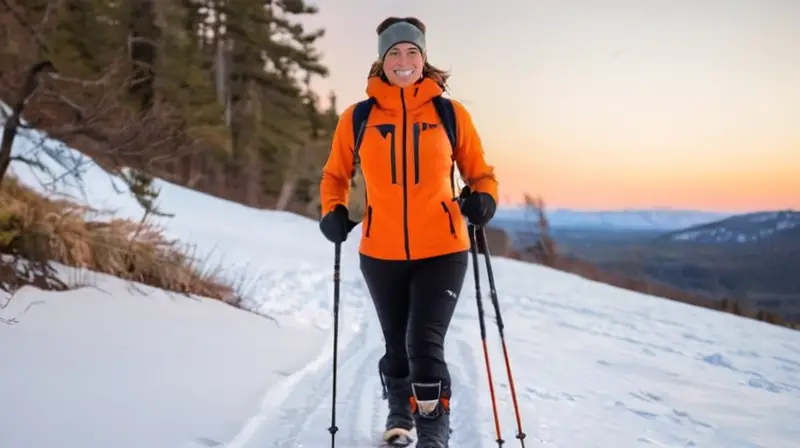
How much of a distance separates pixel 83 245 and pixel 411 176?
348 centimetres

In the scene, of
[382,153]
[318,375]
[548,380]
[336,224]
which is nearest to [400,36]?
[382,153]

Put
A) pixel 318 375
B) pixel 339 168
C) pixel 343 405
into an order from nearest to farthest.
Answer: pixel 339 168 → pixel 343 405 → pixel 318 375

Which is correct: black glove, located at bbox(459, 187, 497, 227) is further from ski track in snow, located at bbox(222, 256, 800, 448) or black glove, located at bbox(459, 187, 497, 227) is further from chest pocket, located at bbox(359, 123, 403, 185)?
ski track in snow, located at bbox(222, 256, 800, 448)

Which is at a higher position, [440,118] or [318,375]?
[440,118]

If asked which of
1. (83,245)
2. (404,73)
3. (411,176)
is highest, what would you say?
(404,73)

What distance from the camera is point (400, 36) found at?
2.79 m

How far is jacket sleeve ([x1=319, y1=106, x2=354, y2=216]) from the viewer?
2936 millimetres

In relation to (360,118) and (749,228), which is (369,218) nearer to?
(360,118)

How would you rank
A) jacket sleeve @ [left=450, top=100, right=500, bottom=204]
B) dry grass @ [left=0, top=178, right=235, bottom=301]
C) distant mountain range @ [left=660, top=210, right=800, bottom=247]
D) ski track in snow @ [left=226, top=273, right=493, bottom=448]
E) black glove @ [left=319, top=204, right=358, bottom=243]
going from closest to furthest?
jacket sleeve @ [left=450, top=100, right=500, bottom=204]
black glove @ [left=319, top=204, right=358, bottom=243]
ski track in snow @ [left=226, top=273, right=493, bottom=448]
dry grass @ [left=0, top=178, right=235, bottom=301]
distant mountain range @ [left=660, top=210, right=800, bottom=247]

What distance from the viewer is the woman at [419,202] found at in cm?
274

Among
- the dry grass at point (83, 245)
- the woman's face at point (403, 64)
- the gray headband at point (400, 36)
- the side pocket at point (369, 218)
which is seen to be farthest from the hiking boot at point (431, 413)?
the dry grass at point (83, 245)

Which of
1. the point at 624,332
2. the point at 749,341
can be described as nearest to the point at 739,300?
the point at 749,341

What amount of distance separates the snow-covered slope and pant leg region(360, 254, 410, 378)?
6.12 m

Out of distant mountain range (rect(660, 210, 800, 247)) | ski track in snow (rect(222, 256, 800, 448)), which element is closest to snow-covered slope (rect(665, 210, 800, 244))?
distant mountain range (rect(660, 210, 800, 247))
